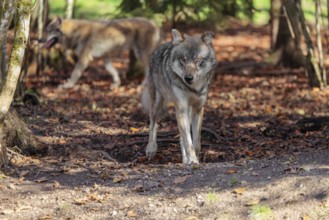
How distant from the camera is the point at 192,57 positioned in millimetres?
8695

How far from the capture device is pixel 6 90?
290 inches

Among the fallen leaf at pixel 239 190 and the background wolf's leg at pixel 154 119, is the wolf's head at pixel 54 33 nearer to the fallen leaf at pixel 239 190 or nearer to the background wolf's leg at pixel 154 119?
the background wolf's leg at pixel 154 119

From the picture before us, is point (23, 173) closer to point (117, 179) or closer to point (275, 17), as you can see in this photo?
point (117, 179)

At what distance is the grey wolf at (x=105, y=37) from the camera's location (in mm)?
16859

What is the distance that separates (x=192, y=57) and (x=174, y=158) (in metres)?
1.62

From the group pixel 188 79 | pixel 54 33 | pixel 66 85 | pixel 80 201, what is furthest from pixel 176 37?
pixel 54 33

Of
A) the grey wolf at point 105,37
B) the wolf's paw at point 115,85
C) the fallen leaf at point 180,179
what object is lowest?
the wolf's paw at point 115,85

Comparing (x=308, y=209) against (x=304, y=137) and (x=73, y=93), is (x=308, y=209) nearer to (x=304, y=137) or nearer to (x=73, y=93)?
(x=304, y=137)

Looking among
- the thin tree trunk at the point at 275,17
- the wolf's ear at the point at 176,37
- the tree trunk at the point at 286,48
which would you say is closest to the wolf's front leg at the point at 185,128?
the wolf's ear at the point at 176,37

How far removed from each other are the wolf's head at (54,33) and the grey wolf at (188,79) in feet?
25.8

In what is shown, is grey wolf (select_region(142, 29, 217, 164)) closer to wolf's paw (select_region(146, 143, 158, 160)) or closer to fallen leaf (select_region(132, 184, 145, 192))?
wolf's paw (select_region(146, 143, 158, 160))

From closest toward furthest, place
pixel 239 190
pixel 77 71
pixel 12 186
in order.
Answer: pixel 239 190, pixel 12 186, pixel 77 71

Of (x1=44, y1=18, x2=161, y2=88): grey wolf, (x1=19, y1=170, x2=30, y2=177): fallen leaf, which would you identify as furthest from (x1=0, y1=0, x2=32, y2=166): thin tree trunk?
(x1=44, y1=18, x2=161, y2=88): grey wolf

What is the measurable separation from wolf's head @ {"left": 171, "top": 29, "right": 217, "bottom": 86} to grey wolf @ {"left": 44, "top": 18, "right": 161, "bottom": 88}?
7813 mm
